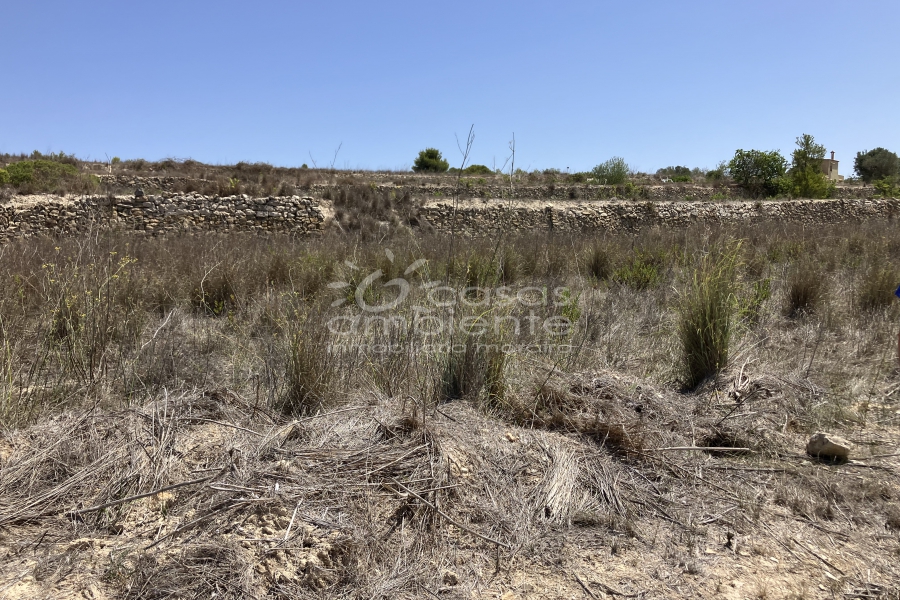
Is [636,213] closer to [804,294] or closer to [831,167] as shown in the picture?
[804,294]

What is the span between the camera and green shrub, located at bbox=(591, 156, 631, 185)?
24922 mm

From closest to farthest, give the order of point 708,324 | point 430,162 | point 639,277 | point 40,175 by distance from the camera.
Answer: point 708,324, point 639,277, point 40,175, point 430,162

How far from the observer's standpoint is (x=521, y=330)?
4.25m

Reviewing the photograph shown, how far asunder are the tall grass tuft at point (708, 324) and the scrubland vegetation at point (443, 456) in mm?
14

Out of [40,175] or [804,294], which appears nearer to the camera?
[804,294]

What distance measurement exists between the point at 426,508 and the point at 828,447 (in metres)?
2.00

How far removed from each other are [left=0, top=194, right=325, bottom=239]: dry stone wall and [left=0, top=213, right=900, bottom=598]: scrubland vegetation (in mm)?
10149

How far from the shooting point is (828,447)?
2668 millimetres

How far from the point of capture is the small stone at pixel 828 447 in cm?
265

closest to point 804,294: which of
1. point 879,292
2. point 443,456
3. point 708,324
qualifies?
point 879,292

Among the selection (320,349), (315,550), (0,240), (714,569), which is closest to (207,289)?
(320,349)

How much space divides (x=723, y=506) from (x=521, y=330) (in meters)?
2.10

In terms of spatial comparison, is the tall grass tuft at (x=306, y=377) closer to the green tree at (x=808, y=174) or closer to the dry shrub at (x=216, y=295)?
the dry shrub at (x=216, y=295)

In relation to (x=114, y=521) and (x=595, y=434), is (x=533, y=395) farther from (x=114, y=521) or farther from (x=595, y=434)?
(x=114, y=521)
